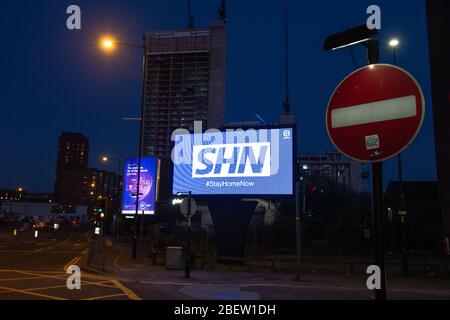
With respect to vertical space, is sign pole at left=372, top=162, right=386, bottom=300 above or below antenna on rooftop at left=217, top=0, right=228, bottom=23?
below

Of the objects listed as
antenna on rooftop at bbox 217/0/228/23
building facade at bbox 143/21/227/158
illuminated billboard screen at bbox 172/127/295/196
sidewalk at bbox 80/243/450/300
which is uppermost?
antenna on rooftop at bbox 217/0/228/23

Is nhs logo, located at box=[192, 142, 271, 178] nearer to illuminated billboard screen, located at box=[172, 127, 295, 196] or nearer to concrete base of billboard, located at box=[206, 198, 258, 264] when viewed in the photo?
illuminated billboard screen, located at box=[172, 127, 295, 196]

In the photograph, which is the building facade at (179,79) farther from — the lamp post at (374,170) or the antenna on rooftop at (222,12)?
the lamp post at (374,170)

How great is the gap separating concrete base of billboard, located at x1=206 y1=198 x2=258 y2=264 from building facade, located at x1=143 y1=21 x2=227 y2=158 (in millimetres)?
101852

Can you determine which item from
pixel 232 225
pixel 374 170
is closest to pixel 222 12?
pixel 232 225

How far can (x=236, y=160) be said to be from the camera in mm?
19531

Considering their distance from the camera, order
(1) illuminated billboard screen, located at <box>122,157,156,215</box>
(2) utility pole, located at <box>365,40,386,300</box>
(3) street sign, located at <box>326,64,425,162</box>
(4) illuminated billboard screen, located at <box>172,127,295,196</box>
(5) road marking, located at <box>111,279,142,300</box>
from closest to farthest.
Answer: (3) street sign, located at <box>326,64,425,162</box>, (2) utility pole, located at <box>365,40,386,300</box>, (5) road marking, located at <box>111,279,142,300</box>, (4) illuminated billboard screen, located at <box>172,127,295,196</box>, (1) illuminated billboard screen, located at <box>122,157,156,215</box>

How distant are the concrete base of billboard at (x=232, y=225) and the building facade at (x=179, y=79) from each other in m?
102

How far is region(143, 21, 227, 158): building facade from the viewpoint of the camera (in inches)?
4921

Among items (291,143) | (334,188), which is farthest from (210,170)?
(334,188)

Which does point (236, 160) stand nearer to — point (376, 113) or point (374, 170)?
point (374, 170)

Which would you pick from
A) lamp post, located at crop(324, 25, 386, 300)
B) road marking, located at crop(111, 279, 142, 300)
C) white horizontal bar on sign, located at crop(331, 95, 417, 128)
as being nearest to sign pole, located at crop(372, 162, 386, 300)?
lamp post, located at crop(324, 25, 386, 300)

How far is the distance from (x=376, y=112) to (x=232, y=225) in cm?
1855

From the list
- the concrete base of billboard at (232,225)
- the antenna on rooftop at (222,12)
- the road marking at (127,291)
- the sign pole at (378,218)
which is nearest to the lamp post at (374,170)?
the sign pole at (378,218)
